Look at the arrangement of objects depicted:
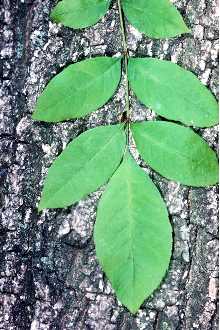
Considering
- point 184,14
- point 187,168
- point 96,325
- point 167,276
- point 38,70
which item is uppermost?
point 184,14

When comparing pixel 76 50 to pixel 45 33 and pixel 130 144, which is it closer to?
pixel 45 33

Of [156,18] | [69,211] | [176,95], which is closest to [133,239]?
[69,211]

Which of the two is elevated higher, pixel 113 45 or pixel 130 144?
pixel 113 45

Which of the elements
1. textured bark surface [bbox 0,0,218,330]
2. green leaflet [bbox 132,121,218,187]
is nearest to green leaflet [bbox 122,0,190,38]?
textured bark surface [bbox 0,0,218,330]

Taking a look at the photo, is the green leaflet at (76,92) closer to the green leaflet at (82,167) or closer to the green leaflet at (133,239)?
the green leaflet at (82,167)

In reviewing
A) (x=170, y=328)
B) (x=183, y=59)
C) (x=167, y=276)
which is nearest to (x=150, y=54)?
(x=183, y=59)

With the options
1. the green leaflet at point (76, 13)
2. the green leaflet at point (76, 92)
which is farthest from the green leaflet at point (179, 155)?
the green leaflet at point (76, 13)

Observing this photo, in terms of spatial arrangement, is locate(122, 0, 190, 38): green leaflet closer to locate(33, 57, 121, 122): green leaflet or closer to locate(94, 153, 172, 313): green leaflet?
locate(33, 57, 121, 122): green leaflet
